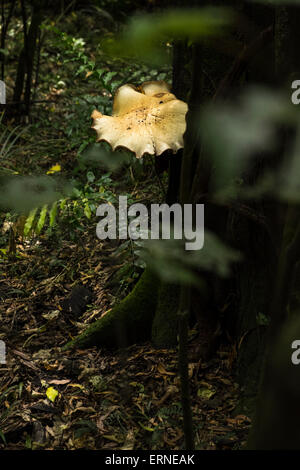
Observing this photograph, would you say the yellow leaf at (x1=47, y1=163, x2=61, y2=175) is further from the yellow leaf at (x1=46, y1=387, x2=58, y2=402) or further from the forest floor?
the yellow leaf at (x1=46, y1=387, x2=58, y2=402)

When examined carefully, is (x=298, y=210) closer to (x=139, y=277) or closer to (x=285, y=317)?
(x=285, y=317)

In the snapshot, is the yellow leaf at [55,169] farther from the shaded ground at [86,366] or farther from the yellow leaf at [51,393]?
the yellow leaf at [51,393]

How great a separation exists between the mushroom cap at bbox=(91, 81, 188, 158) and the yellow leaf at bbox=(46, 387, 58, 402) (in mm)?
1438

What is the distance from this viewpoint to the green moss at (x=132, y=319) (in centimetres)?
300

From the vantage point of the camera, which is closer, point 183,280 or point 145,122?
point 183,280

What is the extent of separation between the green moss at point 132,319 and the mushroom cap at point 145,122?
0.84 m

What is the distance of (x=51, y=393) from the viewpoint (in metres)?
2.72

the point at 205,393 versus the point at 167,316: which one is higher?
the point at 167,316

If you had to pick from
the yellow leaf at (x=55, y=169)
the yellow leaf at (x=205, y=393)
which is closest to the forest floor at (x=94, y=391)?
the yellow leaf at (x=205, y=393)

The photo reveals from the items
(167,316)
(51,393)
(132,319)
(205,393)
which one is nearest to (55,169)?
(132,319)

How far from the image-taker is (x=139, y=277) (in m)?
3.25

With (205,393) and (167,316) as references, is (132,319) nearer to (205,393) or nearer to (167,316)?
(167,316)

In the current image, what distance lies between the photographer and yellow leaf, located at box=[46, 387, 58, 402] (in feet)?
8.82

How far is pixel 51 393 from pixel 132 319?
65cm
